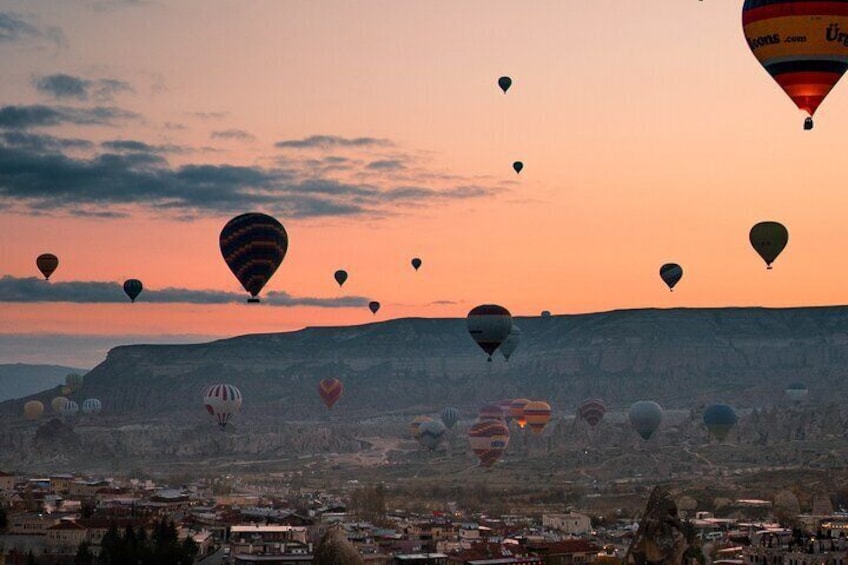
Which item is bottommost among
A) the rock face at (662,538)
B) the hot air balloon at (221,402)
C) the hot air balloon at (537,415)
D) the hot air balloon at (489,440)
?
the rock face at (662,538)

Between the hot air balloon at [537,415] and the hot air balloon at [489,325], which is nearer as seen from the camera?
the hot air balloon at [489,325]

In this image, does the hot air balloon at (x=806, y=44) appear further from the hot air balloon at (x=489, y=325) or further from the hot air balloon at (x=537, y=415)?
the hot air balloon at (x=537, y=415)

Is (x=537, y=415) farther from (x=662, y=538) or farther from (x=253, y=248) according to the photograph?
(x=662, y=538)

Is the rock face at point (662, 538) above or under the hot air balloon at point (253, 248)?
under

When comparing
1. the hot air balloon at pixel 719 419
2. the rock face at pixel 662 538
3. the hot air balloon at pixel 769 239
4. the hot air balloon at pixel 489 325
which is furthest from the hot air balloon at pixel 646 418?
the rock face at pixel 662 538

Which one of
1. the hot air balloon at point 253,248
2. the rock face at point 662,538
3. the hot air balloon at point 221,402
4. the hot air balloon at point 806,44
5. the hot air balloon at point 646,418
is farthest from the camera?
the hot air balloon at point 646,418

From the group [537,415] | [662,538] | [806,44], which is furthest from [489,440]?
[806,44]
